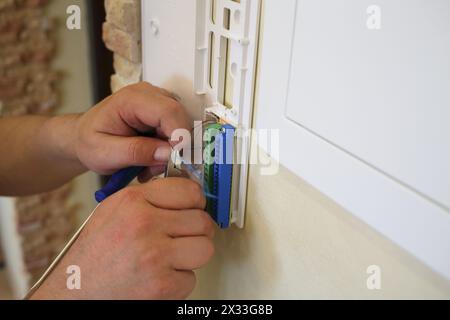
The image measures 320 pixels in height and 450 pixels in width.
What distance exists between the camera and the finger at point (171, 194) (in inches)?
18.6

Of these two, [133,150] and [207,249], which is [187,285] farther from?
[133,150]

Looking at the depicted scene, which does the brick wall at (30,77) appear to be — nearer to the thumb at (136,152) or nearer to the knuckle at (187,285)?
the thumb at (136,152)

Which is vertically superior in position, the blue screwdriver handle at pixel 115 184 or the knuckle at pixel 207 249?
the blue screwdriver handle at pixel 115 184

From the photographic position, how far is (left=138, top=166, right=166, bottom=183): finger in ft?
1.86

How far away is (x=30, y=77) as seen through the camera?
3.85 ft

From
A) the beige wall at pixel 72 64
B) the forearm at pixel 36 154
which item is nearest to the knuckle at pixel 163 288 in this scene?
the forearm at pixel 36 154

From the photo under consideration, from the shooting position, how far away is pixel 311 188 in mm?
416

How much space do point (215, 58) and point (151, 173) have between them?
0.18 metres

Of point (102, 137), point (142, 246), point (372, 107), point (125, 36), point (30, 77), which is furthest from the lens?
point (30, 77)

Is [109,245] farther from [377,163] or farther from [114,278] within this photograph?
[377,163]

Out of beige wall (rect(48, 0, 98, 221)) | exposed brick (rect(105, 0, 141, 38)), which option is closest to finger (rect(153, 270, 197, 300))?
exposed brick (rect(105, 0, 141, 38))

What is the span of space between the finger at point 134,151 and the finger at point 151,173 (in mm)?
20

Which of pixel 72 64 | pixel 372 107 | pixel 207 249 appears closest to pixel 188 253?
pixel 207 249

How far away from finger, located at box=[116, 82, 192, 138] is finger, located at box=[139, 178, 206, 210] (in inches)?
2.6
